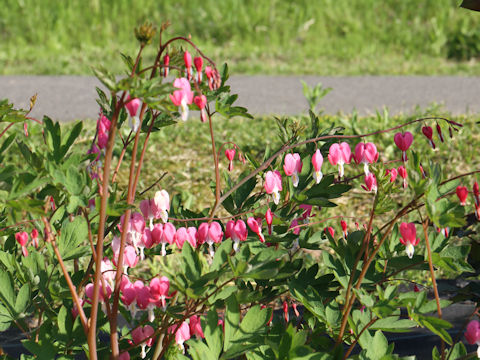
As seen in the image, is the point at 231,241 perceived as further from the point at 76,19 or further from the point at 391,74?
the point at 76,19

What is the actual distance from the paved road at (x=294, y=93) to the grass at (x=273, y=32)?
442 mm

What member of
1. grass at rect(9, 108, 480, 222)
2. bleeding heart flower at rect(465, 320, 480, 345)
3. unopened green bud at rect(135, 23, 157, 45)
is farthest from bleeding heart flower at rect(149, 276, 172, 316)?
grass at rect(9, 108, 480, 222)

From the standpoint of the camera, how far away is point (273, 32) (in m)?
7.63

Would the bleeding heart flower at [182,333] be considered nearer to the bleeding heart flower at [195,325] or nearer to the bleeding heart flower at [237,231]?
the bleeding heart flower at [195,325]

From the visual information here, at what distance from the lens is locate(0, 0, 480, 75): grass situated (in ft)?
23.1

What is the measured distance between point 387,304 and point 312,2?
7403 mm

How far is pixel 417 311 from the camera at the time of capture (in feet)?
4.02

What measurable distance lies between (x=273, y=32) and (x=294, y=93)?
190 centimetres

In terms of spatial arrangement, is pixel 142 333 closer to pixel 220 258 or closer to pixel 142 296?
pixel 142 296

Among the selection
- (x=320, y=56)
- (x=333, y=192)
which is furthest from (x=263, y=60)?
(x=333, y=192)

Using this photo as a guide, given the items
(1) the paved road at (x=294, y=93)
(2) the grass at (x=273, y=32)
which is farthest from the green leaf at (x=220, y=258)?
(2) the grass at (x=273, y=32)

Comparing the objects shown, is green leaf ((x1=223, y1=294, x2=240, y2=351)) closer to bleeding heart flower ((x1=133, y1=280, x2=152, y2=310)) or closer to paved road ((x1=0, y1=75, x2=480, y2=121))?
bleeding heart flower ((x1=133, y1=280, x2=152, y2=310))

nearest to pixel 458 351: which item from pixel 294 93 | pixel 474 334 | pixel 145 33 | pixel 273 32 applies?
pixel 474 334

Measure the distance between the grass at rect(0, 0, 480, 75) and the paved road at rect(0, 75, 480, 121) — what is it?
0.44 metres
